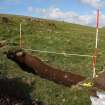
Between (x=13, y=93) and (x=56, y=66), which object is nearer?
(x=13, y=93)

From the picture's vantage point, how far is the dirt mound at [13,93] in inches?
480

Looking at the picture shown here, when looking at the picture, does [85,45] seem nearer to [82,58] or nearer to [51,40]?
[51,40]

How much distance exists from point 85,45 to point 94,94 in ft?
52.8

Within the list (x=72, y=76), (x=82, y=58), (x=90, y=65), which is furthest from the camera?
(x=82, y=58)

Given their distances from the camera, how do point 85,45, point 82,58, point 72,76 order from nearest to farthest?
point 72,76 < point 82,58 < point 85,45

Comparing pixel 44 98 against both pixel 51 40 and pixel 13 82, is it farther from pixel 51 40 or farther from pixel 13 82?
pixel 51 40

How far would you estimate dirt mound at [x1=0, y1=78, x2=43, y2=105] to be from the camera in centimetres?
1219

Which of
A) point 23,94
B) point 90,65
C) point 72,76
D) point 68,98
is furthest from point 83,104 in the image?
point 90,65

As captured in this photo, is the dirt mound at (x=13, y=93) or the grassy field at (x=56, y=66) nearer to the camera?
the dirt mound at (x=13, y=93)

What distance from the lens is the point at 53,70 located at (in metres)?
20.2

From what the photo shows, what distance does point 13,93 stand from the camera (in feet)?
43.8

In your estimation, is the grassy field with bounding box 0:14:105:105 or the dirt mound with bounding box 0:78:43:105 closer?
the dirt mound with bounding box 0:78:43:105

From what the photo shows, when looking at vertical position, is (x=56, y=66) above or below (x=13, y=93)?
below

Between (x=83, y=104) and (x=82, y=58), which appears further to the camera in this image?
(x=82, y=58)
